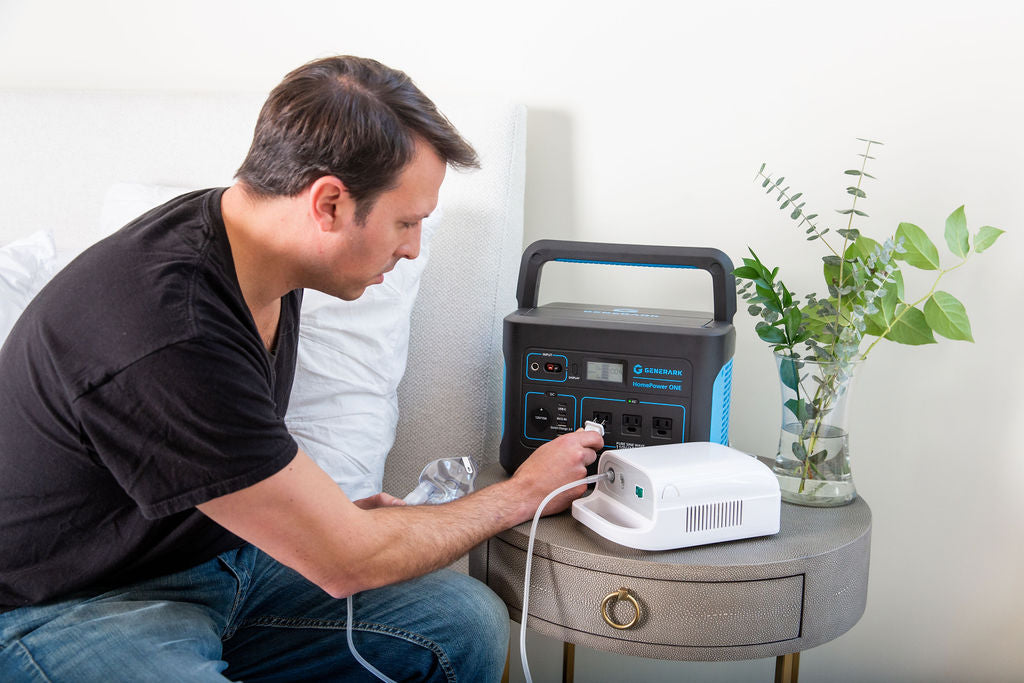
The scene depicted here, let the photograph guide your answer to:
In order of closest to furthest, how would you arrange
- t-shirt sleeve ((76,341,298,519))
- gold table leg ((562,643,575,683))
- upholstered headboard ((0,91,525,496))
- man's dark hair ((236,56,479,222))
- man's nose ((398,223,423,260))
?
t-shirt sleeve ((76,341,298,519)) → man's dark hair ((236,56,479,222)) → man's nose ((398,223,423,260)) → upholstered headboard ((0,91,525,496)) → gold table leg ((562,643,575,683))

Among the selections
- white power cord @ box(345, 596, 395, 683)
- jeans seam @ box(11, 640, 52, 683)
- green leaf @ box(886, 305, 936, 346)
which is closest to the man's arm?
white power cord @ box(345, 596, 395, 683)

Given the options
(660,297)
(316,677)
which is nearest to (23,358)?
(316,677)

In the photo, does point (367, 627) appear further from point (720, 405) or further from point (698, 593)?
point (720, 405)

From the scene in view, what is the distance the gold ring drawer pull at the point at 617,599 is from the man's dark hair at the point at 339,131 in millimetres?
505

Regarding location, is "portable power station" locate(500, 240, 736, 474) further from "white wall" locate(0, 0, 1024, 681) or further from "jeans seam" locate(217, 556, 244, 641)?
"jeans seam" locate(217, 556, 244, 641)

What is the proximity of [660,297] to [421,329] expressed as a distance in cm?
40

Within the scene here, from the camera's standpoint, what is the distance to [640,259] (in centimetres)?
126

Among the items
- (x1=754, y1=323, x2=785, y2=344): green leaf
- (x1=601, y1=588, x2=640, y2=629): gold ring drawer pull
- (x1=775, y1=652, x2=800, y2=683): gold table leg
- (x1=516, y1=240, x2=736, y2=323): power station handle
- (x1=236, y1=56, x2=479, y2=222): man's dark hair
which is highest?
(x1=236, y1=56, x2=479, y2=222): man's dark hair

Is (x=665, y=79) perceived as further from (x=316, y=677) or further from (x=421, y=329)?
(x=316, y=677)

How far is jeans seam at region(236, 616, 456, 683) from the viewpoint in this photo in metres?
1.16

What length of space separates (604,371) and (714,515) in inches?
9.6

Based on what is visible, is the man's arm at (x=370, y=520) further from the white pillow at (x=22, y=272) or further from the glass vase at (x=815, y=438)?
the white pillow at (x=22, y=272)

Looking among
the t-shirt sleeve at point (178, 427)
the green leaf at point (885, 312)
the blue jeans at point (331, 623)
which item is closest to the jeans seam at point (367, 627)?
the blue jeans at point (331, 623)

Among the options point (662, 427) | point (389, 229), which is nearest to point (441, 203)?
point (389, 229)
